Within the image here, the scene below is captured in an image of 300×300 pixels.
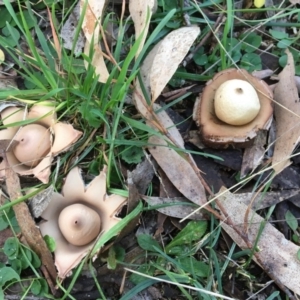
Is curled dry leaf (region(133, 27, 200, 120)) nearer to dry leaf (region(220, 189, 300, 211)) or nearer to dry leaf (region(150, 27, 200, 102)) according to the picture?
dry leaf (region(150, 27, 200, 102))

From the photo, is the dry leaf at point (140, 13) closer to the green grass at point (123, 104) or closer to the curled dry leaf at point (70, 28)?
the green grass at point (123, 104)

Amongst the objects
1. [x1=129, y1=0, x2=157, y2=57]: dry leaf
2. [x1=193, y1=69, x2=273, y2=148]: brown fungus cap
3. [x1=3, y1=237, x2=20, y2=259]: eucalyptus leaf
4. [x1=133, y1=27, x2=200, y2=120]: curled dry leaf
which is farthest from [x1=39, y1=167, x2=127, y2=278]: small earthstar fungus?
[x1=129, y1=0, x2=157, y2=57]: dry leaf

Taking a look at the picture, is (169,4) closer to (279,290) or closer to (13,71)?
(13,71)

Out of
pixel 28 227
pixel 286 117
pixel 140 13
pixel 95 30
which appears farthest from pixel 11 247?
pixel 286 117

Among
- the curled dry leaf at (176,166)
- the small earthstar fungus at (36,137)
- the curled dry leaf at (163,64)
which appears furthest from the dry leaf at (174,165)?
the small earthstar fungus at (36,137)

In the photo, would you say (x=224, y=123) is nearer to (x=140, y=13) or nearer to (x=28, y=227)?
(x=140, y=13)

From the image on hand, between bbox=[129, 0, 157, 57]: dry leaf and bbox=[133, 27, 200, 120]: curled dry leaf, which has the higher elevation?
bbox=[129, 0, 157, 57]: dry leaf
